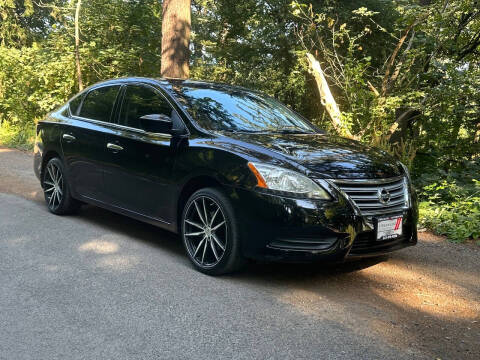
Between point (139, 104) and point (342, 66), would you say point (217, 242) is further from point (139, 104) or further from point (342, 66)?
point (342, 66)

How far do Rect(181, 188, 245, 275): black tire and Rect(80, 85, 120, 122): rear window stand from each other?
1.86 metres

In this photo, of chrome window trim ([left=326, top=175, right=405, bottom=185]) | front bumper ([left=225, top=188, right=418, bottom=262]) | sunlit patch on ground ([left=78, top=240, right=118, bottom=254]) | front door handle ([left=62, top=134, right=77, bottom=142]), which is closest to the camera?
front bumper ([left=225, top=188, right=418, bottom=262])

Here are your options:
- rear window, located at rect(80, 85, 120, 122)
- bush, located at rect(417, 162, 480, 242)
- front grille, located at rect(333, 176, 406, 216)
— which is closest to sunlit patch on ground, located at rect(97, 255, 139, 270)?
rear window, located at rect(80, 85, 120, 122)

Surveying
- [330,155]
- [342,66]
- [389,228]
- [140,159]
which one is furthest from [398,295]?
[342,66]

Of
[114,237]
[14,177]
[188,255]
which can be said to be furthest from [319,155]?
[14,177]

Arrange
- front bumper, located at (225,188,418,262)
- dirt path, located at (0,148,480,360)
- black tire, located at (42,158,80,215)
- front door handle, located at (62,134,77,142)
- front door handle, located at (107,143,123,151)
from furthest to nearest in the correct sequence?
black tire, located at (42,158,80,215)
front door handle, located at (62,134,77,142)
front door handle, located at (107,143,123,151)
front bumper, located at (225,188,418,262)
dirt path, located at (0,148,480,360)

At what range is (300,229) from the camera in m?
3.97

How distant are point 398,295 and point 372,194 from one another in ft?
2.77

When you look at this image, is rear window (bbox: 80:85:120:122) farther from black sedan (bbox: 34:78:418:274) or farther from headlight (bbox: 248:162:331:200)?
headlight (bbox: 248:162:331:200)

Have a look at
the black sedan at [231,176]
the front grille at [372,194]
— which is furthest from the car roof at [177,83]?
the front grille at [372,194]

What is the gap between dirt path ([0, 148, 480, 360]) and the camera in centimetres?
340

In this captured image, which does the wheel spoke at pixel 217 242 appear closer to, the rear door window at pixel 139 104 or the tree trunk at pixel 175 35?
the rear door window at pixel 139 104

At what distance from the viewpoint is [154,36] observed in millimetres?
16203

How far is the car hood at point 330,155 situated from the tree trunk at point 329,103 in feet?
13.3
